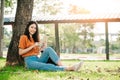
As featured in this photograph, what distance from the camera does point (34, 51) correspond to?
23.8 feet

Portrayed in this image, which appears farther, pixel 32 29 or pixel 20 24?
pixel 20 24

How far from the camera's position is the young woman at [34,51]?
6.89 m

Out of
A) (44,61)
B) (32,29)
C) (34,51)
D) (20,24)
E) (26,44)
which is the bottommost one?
(44,61)

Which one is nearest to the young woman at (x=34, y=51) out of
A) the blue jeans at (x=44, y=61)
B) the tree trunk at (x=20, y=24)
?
the blue jeans at (x=44, y=61)

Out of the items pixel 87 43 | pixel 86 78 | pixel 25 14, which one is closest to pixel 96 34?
pixel 87 43

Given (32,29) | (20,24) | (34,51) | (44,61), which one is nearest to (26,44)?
(34,51)

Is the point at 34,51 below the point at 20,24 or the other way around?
below

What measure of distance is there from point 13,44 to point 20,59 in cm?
52

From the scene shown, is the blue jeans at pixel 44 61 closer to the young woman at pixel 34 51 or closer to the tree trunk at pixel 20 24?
the young woman at pixel 34 51

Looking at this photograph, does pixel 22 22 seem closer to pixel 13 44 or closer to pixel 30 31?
pixel 13 44

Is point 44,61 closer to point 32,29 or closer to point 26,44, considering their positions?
point 26,44

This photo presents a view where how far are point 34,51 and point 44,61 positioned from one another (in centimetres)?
36

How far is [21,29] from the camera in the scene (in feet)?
30.9

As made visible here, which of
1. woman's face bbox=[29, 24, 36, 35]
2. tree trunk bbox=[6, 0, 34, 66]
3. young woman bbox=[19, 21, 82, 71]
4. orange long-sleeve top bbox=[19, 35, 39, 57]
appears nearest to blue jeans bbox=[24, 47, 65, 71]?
young woman bbox=[19, 21, 82, 71]
